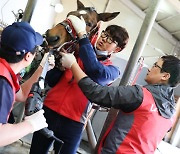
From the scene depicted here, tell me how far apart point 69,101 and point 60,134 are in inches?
8.0

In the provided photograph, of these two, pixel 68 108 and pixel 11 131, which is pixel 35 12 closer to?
pixel 68 108

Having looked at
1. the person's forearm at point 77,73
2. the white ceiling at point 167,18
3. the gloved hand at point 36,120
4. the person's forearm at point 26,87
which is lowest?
the gloved hand at point 36,120

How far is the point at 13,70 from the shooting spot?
3.36 ft

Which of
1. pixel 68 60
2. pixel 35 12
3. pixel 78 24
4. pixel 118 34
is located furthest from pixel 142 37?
pixel 35 12

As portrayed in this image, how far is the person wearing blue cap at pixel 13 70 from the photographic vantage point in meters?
0.89

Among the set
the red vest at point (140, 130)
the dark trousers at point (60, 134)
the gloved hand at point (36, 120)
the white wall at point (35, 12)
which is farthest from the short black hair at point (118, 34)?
the white wall at point (35, 12)

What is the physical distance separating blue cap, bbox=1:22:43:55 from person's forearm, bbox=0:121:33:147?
1.03 ft

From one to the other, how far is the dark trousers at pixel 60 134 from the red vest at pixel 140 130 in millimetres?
293

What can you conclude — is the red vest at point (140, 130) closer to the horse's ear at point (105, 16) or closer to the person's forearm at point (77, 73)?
the person's forearm at point (77, 73)

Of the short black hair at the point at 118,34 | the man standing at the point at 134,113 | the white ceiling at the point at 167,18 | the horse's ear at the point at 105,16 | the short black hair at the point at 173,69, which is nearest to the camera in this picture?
the man standing at the point at 134,113

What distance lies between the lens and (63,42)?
4.38 ft

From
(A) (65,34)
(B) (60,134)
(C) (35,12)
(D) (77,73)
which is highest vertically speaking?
(C) (35,12)

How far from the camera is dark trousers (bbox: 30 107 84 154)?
53.6 inches

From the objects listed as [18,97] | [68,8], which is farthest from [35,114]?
[68,8]
